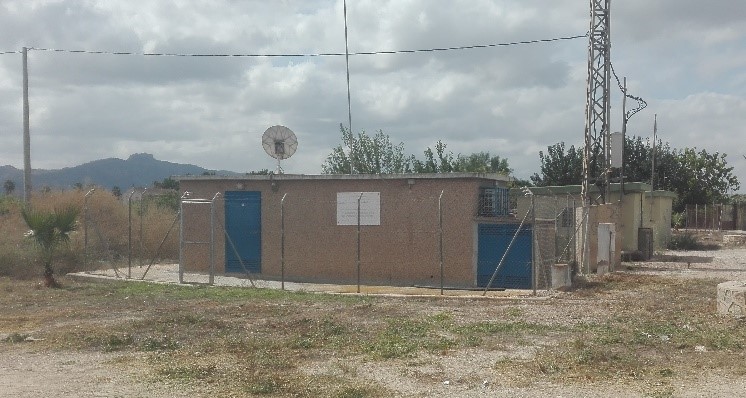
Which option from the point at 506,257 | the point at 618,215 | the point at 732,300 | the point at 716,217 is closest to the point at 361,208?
the point at 506,257

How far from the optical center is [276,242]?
944 inches

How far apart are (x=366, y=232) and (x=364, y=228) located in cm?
13

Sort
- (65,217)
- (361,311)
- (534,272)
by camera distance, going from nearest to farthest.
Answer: (361,311) < (534,272) < (65,217)

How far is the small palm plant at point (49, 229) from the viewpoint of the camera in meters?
21.5

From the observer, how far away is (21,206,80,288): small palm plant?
21.5 meters

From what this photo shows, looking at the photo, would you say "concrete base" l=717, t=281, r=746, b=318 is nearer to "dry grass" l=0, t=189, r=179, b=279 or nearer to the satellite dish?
the satellite dish

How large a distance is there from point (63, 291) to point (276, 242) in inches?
242

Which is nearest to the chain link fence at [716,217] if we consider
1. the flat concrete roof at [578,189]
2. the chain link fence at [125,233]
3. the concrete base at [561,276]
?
the flat concrete roof at [578,189]

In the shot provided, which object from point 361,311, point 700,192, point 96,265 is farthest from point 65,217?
point 700,192

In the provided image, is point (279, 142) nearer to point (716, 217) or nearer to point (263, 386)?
point (263, 386)

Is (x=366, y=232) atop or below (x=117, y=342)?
atop

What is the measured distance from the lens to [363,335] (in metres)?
12.6

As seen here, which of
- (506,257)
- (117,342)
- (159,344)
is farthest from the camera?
(506,257)

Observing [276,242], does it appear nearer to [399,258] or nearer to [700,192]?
[399,258]
